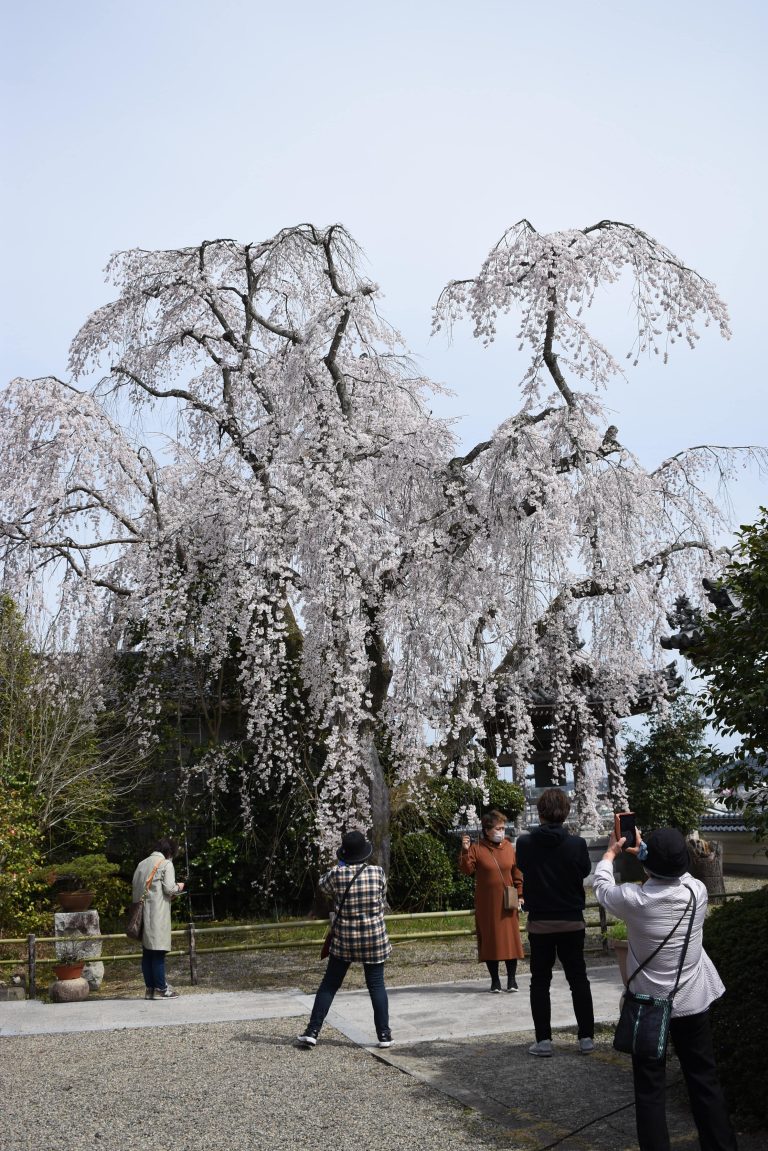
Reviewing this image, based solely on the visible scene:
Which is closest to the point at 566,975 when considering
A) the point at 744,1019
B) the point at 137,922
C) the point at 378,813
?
the point at 744,1019

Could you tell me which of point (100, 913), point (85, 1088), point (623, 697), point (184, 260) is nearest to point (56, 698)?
point (100, 913)

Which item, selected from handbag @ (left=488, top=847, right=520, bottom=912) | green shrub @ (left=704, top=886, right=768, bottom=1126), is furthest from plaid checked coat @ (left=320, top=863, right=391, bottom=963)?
green shrub @ (left=704, top=886, right=768, bottom=1126)

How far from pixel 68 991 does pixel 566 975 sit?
5.53 meters

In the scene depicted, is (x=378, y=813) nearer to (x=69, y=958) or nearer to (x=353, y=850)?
(x=69, y=958)

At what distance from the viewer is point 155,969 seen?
9828 mm

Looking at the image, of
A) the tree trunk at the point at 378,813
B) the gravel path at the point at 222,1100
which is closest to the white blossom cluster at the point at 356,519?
the tree trunk at the point at 378,813

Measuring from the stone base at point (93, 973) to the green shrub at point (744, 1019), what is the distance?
719 centimetres

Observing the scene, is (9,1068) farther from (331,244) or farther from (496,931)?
(331,244)

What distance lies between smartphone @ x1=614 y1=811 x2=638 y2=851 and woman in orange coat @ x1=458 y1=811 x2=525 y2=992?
408 centimetres

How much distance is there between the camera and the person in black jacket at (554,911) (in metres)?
6.66

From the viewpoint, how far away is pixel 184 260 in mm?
14977

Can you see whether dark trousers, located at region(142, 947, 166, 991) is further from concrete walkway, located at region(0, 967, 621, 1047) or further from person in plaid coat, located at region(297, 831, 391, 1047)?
person in plaid coat, located at region(297, 831, 391, 1047)

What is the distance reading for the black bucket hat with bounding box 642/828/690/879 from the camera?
4555 millimetres

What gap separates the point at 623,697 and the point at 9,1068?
26.8 feet
